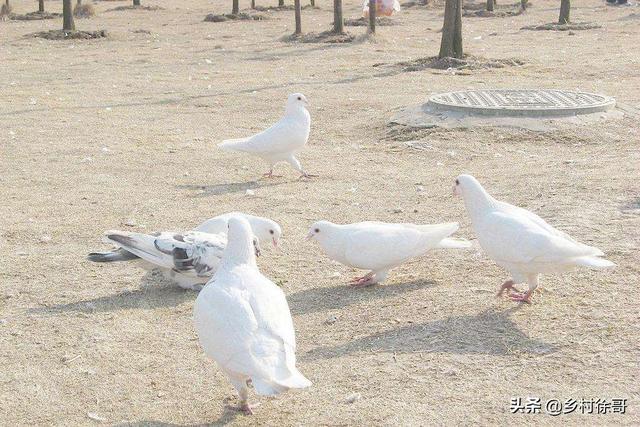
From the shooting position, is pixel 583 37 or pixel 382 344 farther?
pixel 583 37

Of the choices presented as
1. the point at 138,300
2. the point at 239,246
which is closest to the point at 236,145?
the point at 138,300

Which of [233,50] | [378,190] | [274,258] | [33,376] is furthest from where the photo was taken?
[233,50]

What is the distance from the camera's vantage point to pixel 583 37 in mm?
19953

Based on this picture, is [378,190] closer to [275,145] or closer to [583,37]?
[275,145]

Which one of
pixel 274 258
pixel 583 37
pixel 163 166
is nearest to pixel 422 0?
pixel 583 37

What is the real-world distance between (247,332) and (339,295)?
71.7 inches

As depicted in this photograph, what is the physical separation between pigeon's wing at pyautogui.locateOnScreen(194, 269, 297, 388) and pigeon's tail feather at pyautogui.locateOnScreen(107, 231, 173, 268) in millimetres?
1509

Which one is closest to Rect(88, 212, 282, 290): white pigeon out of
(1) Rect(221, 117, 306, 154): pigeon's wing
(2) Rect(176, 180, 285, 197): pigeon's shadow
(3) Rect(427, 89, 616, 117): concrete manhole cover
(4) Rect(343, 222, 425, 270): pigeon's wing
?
(4) Rect(343, 222, 425, 270): pigeon's wing

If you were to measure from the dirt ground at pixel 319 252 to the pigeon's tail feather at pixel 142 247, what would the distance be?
0.24 meters

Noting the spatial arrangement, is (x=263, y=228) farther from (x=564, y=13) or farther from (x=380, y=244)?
(x=564, y=13)

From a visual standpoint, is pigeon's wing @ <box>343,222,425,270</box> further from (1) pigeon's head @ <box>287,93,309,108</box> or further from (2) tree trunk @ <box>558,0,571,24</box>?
(2) tree trunk @ <box>558,0,571,24</box>

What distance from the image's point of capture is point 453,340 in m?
4.70

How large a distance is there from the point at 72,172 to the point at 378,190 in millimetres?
2936

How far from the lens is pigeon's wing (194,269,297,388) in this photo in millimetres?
3664
